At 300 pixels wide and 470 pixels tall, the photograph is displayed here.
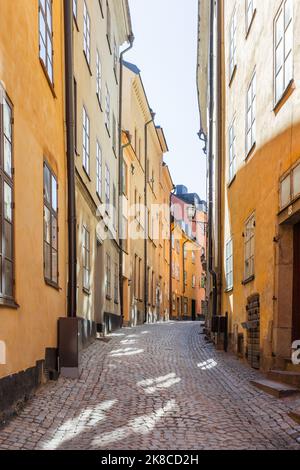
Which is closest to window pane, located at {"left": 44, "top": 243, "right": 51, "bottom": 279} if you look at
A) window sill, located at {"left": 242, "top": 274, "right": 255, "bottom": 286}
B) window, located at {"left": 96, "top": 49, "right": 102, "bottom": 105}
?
window sill, located at {"left": 242, "top": 274, "right": 255, "bottom": 286}

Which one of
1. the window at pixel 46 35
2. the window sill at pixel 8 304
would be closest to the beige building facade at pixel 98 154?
the window at pixel 46 35

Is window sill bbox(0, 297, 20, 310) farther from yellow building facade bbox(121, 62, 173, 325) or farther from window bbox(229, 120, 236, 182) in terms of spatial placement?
yellow building facade bbox(121, 62, 173, 325)

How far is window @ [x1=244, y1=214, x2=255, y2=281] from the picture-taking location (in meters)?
11.0

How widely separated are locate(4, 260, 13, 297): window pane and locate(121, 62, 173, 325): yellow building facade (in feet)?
47.7

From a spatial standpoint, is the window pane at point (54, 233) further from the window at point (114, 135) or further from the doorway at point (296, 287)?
the window at point (114, 135)

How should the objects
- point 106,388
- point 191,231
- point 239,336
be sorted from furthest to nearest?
1. point 191,231
2. point 239,336
3. point 106,388

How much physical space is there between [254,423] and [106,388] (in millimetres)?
2560

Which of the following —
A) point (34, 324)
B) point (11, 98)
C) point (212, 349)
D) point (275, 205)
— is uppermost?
point (11, 98)

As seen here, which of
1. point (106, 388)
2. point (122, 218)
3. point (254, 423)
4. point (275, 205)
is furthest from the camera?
point (122, 218)

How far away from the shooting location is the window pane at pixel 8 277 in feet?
20.1

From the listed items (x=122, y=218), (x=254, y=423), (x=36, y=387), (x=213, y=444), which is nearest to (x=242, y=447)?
(x=213, y=444)

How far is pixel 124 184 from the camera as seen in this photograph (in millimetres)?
22141

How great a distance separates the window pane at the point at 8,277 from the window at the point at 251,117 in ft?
19.5

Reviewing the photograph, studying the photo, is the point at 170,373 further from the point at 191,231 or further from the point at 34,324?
the point at 191,231
